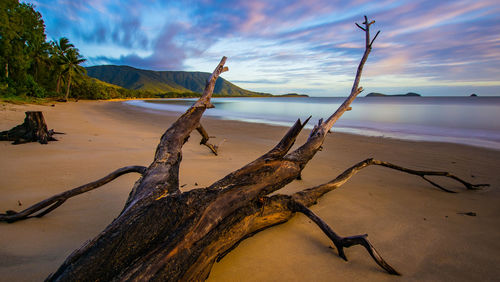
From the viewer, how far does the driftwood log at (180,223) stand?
48.4 inches

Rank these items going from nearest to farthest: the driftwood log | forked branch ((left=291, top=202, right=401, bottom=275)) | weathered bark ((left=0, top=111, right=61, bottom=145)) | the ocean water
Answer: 1. the driftwood log
2. forked branch ((left=291, top=202, right=401, bottom=275))
3. weathered bark ((left=0, top=111, right=61, bottom=145))
4. the ocean water

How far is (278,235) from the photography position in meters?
2.40

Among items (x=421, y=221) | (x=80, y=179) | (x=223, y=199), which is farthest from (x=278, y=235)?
(x=80, y=179)

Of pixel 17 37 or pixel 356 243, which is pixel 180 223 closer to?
pixel 356 243

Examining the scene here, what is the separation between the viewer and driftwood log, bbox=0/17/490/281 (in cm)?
123

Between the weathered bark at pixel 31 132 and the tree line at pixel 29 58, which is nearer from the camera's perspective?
the weathered bark at pixel 31 132

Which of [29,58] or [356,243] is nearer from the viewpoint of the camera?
[356,243]

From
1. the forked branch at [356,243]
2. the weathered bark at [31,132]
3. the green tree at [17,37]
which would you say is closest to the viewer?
the forked branch at [356,243]

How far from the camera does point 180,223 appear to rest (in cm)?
154

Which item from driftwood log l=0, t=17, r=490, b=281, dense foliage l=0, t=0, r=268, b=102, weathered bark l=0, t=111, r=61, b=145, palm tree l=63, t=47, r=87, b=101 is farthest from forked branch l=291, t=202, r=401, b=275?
palm tree l=63, t=47, r=87, b=101

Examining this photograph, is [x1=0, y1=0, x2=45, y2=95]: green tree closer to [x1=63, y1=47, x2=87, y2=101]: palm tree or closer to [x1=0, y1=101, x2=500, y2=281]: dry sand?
[x1=63, y1=47, x2=87, y2=101]: palm tree

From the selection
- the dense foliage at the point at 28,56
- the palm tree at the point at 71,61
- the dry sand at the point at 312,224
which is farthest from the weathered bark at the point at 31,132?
the palm tree at the point at 71,61

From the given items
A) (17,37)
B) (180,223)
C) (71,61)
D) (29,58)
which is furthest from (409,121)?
(71,61)

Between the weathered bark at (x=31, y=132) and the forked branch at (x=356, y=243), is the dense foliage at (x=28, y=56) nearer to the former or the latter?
the weathered bark at (x=31, y=132)
